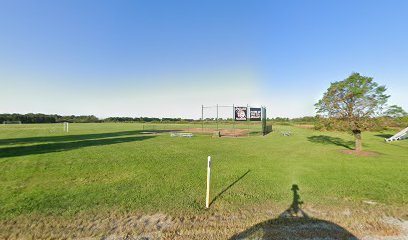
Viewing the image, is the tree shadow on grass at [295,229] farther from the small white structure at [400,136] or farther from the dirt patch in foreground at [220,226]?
the small white structure at [400,136]

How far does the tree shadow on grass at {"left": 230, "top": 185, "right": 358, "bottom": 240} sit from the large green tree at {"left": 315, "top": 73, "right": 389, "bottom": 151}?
1152 centimetres

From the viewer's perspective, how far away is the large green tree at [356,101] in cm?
1358

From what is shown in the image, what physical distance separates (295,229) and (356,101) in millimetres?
12745

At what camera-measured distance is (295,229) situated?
431 cm

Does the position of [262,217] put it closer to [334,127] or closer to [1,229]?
[1,229]

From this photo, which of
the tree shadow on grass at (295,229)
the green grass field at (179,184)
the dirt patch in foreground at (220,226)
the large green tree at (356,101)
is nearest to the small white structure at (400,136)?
the large green tree at (356,101)

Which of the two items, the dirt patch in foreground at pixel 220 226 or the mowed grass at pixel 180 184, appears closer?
the dirt patch in foreground at pixel 220 226

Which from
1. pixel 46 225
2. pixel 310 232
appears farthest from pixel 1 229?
pixel 310 232

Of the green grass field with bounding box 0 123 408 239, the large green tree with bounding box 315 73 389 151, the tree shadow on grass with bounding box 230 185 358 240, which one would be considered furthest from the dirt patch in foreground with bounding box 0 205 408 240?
the large green tree with bounding box 315 73 389 151

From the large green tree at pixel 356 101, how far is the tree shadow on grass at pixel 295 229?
37.8 feet

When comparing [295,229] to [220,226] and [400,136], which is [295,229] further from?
[400,136]

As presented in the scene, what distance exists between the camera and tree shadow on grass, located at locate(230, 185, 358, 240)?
13.2 ft

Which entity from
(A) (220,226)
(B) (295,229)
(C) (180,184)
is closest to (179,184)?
(C) (180,184)

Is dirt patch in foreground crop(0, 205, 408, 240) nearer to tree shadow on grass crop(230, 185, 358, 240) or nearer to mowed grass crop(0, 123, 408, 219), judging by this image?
tree shadow on grass crop(230, 185, 358, 240)
